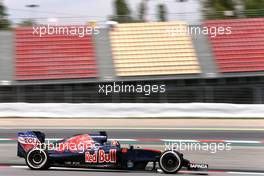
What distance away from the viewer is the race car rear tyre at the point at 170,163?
7801mm

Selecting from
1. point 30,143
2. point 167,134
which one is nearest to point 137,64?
point 167,134

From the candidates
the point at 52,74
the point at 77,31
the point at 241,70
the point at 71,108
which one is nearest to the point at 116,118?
the point at 71,108

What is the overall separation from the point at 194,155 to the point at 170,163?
8.28ft

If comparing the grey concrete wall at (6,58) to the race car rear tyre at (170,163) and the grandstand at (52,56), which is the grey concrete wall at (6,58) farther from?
the race car rear tyre at (170,163)

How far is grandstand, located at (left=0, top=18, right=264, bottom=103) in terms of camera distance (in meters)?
19.1

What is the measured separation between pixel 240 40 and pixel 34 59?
9728 mm

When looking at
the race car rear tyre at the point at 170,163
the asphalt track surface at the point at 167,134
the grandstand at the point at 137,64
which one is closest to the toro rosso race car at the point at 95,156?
the race car rear tyre at the point at 170,163

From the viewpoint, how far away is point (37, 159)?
8188 millimetres

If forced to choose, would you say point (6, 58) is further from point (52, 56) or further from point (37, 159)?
point (37, 159)

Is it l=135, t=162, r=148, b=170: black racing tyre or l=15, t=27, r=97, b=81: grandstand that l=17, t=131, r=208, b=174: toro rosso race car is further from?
l=15, t=27, r=97, b=81: grandstand

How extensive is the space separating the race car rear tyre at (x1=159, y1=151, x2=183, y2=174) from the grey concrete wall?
14206 mm

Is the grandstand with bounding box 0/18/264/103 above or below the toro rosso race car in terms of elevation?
above

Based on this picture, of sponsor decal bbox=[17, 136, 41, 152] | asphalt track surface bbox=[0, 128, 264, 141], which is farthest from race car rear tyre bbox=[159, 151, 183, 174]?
asphalt track surface bbox=[0, 128, 264, 141]

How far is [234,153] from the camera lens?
10.6 metres
